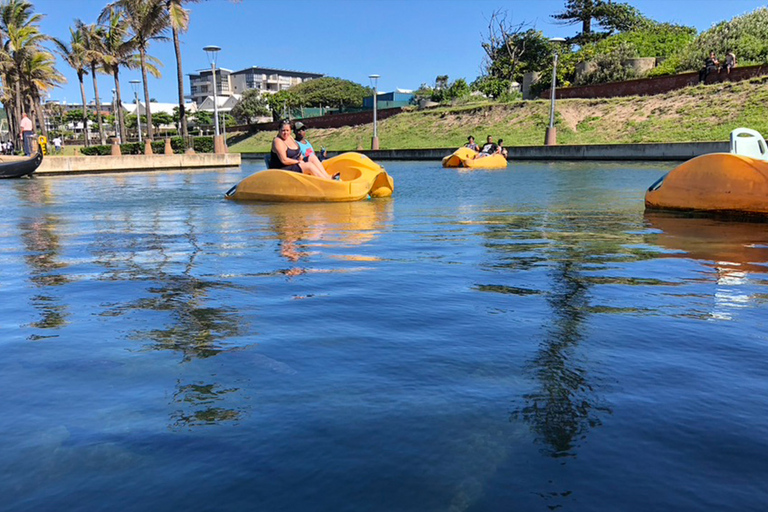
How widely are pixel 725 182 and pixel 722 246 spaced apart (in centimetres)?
282

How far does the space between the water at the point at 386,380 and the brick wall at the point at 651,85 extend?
35.1 metres

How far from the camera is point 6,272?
5.76 metres

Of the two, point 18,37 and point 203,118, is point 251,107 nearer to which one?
point 203,118

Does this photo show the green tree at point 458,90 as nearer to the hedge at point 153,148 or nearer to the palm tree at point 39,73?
the hedge at point 153,148

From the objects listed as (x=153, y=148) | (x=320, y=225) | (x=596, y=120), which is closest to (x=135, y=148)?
(x=153, y=148)

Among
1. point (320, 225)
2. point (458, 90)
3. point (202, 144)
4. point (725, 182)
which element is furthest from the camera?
point (458, 90)

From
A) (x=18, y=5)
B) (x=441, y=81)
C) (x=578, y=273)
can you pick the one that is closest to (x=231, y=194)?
(x=578, y=273)

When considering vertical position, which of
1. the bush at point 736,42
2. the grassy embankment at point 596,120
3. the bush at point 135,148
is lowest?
the bush at point 135,148

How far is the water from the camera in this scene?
2.04 m

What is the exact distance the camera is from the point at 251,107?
3401 inches

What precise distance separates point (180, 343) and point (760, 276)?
4361mm

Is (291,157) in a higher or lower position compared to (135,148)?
lower

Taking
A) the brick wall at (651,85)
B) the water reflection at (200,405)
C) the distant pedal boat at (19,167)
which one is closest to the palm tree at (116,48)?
the distant pedal boat at (19,167)

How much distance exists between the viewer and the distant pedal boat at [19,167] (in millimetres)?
22625
